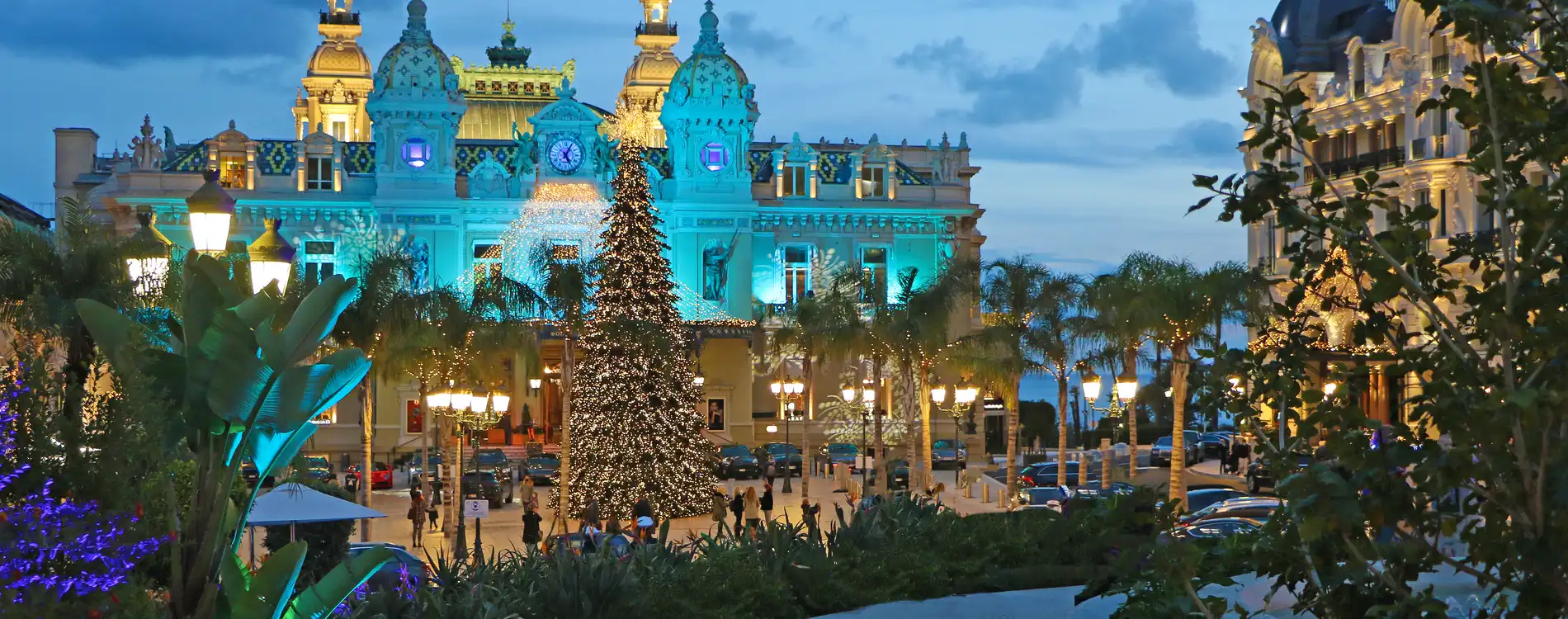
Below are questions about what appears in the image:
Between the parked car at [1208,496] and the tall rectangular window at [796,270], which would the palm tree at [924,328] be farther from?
the tall rectangular window at [796,270]

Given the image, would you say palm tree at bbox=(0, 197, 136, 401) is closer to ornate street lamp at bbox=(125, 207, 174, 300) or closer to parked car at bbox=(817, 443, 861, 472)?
ornate street lamp at bbox=(125, 207, 174, 300)

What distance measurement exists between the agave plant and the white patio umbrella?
13618mm

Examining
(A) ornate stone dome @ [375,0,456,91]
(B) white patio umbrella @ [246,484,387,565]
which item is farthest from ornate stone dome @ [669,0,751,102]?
(B) white patio umbrella @ [246,484,387,565]

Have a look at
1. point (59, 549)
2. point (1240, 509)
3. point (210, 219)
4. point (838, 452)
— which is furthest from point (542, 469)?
point (59, 549)

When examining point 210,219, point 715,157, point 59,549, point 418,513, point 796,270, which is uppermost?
point 715,157

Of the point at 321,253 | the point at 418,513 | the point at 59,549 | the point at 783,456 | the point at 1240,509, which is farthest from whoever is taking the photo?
the point at 321,253

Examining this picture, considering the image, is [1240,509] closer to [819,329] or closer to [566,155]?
[819,329]

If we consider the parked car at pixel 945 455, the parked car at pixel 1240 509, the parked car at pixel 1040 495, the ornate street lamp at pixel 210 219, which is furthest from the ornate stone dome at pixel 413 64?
the ornate street lamp at pixel 210 219

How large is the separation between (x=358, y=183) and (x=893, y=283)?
22.0 meters

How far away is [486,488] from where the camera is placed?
51.9 meters

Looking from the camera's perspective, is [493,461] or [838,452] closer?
[493,461]

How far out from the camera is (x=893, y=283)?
249 ft

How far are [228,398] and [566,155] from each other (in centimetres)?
6234

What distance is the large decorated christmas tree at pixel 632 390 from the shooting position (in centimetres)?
4306
